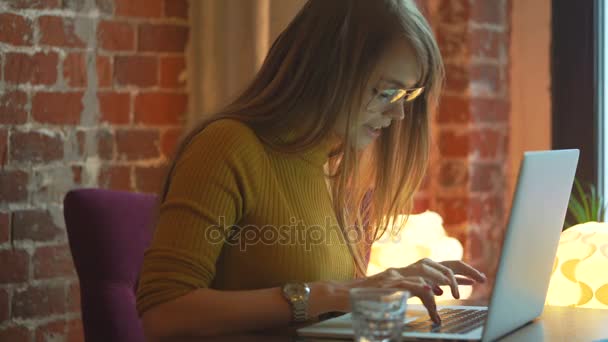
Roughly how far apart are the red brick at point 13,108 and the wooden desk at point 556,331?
42.7 inches

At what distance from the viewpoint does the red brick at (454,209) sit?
2688 mm

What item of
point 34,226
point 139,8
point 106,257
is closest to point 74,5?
point 139,8

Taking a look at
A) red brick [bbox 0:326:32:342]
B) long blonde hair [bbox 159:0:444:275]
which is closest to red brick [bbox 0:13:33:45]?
red brick [bbox 0:326:32:342]

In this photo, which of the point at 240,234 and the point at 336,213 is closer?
the point at 240,234

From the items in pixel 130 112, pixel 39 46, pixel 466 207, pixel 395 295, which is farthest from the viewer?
pixel 466 207

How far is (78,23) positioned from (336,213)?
97cm

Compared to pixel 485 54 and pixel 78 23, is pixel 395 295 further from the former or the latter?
pixel 485 54

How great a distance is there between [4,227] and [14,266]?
10 cm

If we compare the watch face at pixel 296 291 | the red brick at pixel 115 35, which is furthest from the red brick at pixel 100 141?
the watch face at pixel 296 291

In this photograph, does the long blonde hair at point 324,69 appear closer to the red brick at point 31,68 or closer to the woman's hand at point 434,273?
the woman's hand at point 434,273

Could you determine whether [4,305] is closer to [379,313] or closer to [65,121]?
[65,121]

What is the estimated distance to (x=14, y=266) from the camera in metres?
2.28

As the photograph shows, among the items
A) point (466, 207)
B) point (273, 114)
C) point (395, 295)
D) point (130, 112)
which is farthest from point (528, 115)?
point (395, 295)

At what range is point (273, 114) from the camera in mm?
1627
